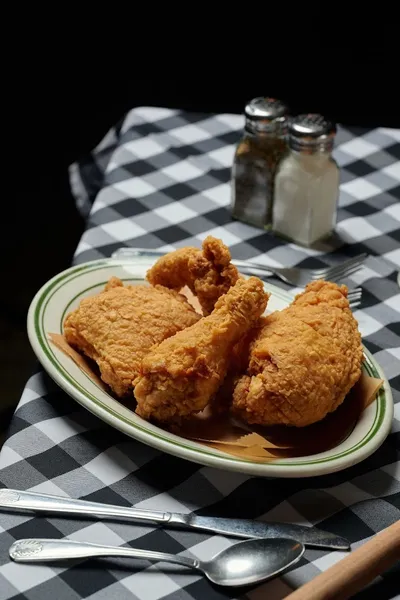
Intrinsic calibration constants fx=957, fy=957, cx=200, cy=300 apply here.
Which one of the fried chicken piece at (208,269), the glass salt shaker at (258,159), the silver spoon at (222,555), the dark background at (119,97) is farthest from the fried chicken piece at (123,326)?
the dark background at (119,97)

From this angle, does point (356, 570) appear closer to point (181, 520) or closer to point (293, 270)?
point (181, 520)

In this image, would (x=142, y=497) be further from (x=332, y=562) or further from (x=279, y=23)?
(x=279, y=23)

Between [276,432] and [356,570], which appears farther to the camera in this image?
[276,432]

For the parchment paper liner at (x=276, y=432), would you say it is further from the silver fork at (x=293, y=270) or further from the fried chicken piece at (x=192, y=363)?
the silver fork at (x=293, y=270)

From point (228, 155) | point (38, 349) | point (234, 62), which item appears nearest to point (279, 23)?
point (234, 62)

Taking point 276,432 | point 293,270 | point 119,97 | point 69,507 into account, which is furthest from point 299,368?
point 119,97

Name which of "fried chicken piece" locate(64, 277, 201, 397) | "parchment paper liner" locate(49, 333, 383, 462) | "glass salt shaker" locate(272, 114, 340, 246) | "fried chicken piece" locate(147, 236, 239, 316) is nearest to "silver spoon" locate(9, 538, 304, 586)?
"parchment paper liner" locate(49, 333, 383, 462)
